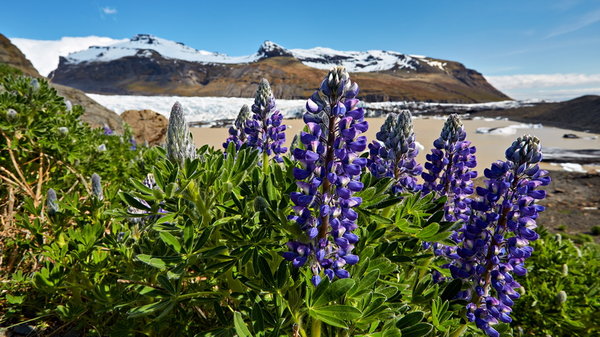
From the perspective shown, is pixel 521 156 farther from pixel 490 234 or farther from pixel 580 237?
pixel 580 237

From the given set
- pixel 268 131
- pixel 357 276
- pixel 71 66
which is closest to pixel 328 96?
pixel 357 276

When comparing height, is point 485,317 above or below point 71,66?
below

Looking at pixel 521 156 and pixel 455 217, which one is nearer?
pixel 521 156

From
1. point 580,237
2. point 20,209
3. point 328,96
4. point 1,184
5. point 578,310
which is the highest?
point 328,96

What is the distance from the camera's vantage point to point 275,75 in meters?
87.2

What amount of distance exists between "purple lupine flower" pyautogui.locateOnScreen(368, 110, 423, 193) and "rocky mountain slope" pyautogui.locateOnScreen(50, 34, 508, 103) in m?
57.9

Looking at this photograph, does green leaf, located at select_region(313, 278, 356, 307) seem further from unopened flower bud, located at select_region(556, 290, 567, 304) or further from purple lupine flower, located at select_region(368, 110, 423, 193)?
unopened flower bud, located at select_region(556, 290, 567, 304)

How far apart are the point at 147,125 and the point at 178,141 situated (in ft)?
34.7

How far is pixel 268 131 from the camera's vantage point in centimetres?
292

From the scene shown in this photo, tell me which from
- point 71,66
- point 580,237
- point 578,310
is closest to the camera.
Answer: point 578,310

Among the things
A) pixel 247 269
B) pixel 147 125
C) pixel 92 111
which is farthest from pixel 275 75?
pixel 247 269

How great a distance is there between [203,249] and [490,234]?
1468mm

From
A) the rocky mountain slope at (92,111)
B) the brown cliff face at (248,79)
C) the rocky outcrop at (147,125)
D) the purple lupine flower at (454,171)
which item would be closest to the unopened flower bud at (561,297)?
the purple lupine flower at (454,171)

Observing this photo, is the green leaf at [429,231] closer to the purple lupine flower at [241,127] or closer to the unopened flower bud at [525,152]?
the unopened flower bud at [525,152]
